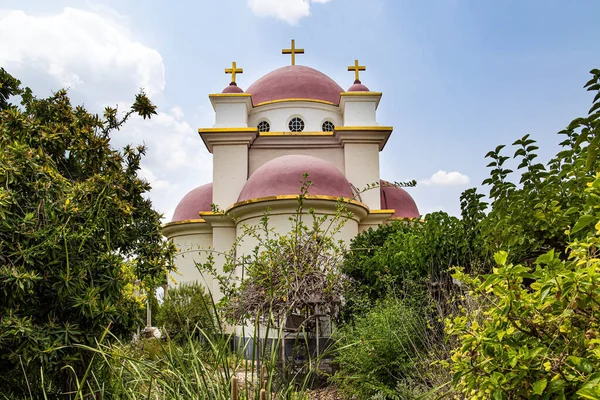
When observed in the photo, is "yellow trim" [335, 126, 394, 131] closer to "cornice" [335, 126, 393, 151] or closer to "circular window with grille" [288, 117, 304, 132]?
"cornice" [335, 126, 393, 151]

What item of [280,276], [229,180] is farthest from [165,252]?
[229,180]

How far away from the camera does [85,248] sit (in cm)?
513

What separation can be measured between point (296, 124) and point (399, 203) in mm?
4932

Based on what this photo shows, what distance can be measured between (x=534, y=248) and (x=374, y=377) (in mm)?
2781

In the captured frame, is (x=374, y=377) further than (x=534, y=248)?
Yes

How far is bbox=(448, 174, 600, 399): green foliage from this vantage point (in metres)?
2.44

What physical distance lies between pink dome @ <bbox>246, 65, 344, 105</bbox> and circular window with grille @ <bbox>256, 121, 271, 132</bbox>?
0.97 metres

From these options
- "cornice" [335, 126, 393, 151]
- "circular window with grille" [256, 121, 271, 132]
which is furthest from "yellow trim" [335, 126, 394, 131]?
"circular window with grille" [256, 121, 271, 132]

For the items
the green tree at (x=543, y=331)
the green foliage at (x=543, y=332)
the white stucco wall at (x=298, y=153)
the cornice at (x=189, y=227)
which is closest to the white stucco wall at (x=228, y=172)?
the white stucco wall at (x=298, y=153)

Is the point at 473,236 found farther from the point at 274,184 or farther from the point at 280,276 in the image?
the point at 274,184

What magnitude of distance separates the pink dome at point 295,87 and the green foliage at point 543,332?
16434 mm

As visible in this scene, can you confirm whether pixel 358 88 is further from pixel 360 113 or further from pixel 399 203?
pixel 399 203

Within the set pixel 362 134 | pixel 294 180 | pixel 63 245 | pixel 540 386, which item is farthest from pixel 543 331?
pixel 362 134

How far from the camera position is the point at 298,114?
60.3ft
